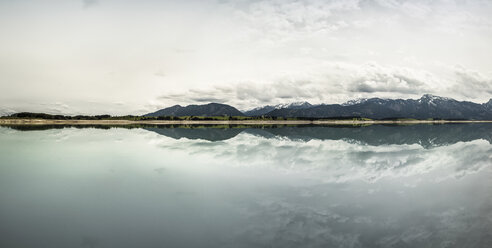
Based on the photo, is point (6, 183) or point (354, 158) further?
point (354, 158)

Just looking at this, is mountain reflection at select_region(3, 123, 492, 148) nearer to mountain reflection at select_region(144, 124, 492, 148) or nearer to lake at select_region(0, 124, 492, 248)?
mountain reflection at select_region(144, 124, 492, 148)

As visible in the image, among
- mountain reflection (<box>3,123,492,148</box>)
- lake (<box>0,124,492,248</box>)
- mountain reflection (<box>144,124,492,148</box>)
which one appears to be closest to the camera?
lake (<box>0,124,492,248</box>)

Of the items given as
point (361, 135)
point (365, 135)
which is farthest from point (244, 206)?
point (365, 135)

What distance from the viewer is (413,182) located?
666 inches

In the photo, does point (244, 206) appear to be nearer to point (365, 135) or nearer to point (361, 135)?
point (361, 135)

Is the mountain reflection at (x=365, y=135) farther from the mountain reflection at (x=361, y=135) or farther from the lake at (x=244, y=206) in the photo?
the lake at (x=244, y=206)

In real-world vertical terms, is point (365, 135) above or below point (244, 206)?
above

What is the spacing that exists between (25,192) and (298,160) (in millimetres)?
20075

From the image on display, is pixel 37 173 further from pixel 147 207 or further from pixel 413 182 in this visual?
pixel 413 182

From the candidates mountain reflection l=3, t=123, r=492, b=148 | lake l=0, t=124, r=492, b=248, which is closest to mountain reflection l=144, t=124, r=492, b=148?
mountain reflection l=3, t=123, r=492, b=148

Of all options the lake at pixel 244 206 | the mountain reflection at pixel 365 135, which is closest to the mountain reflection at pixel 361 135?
the mountain reflection at pixel 365 135

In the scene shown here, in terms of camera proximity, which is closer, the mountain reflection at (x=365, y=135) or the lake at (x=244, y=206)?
the lake at (x=244, y=206)

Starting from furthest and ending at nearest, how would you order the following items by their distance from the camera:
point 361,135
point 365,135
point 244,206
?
point 361,135, point 365,135, point 244,206

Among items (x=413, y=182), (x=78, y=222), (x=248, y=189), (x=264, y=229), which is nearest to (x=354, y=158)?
(x=413, y=182)
